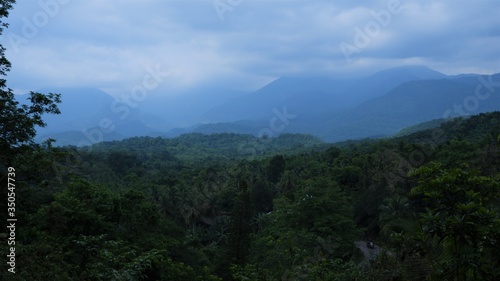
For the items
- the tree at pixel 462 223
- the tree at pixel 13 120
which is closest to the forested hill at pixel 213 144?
the tree at pixel 13 120

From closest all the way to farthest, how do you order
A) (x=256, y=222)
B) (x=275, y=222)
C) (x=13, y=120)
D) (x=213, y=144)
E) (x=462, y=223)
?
(x=462, y=223), (x=13, y=120), (x=275, y=222), (x=256, y=222), (x=213, y=144)

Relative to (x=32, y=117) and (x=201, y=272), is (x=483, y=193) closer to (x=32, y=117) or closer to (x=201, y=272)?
(x=32, y=117)

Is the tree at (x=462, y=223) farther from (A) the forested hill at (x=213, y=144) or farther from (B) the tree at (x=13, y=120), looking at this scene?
(A) the forested hill at (x=213, y=144)

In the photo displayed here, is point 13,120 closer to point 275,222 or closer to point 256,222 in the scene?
point 275,222

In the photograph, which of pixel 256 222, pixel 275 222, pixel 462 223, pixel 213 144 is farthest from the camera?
pixel 213 144

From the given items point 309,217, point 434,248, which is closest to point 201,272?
point 309,217

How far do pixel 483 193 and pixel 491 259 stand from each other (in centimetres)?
74

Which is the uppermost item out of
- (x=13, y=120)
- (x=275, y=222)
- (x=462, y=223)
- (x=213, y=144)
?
(x=213, y=144)

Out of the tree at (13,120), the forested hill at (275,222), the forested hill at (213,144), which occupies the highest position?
the forested hill at (213,144)

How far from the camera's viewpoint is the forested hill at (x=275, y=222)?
3.88 meters

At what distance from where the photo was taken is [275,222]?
27031 mm

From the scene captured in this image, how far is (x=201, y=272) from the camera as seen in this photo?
57.4 feet

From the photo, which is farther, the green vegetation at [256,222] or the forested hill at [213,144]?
the forested hill at [213,144]

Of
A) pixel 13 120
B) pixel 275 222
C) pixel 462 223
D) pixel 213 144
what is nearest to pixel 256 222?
pixel 275 222
